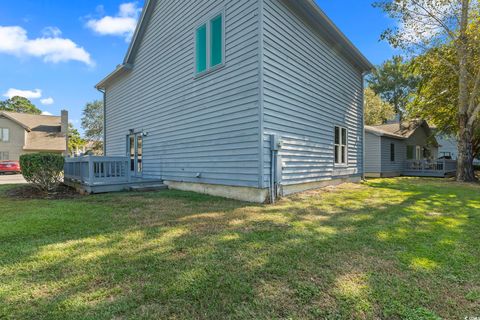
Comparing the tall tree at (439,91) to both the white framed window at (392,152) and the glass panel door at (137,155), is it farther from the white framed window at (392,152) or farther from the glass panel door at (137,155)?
the glass panel door at (137,155)

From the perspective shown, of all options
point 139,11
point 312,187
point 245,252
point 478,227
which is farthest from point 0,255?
point 139,11

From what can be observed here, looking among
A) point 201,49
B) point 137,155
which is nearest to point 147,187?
point 137,155

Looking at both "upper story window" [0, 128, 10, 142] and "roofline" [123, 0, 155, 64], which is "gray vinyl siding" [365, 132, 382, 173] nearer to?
"roofline" [123, 0, 155, 64]

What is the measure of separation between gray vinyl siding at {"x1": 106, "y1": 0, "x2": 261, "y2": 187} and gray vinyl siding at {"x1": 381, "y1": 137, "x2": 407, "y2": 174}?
14178mm

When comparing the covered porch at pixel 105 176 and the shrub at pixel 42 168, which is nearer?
the shrub at pixel 42 168

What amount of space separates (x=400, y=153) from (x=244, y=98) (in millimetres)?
17627

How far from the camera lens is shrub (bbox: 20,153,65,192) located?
777cm

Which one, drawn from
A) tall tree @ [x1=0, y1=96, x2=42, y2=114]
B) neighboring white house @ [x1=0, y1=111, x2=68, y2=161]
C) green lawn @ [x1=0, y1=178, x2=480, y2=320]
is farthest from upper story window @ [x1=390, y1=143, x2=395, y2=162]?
tall tree @ [x1=0, y1=96, x2=42, y2=114]

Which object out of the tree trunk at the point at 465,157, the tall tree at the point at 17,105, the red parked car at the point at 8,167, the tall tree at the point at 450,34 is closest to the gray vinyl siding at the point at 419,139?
the tree trunk at the point at 465,157

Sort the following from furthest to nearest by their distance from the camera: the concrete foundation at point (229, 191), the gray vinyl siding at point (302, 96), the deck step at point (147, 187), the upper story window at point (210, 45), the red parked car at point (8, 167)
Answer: the red parked car at point (8, 167) < the deck step at point (147, 187) < the upper story window at point (210, 45) < the gray vinyl siding at point (302, 96) < the concrete foundation at point (229, 191)

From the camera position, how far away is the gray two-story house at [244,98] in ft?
21.9

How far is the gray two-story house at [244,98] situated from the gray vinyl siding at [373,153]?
6.11 m

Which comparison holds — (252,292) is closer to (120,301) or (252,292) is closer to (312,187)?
(120,301)

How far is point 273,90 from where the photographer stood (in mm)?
6855
